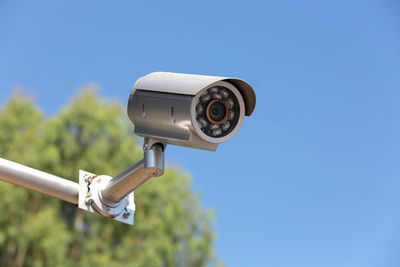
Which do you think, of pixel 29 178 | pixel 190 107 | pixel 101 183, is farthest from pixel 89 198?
pixel 190 107

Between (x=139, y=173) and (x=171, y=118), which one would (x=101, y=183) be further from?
(x=171, y=118)

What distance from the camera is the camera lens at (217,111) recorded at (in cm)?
268

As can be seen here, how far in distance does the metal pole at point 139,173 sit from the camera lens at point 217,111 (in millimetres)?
274

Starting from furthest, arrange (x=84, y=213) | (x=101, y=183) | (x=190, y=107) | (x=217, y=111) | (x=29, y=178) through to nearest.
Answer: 1. (x=84, y=213)
2. (x=101, y=183)
3. (x=29, y=178)
4. (x=217, y=111)
5. (x=190, y=107)

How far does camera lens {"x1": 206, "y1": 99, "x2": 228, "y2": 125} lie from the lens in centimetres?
268

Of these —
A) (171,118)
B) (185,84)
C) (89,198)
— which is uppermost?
(185,84)

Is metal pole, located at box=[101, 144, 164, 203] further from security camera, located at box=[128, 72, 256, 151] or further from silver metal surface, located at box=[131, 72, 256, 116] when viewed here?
silver metal surface, located at box=[131, 72, 256, 116]

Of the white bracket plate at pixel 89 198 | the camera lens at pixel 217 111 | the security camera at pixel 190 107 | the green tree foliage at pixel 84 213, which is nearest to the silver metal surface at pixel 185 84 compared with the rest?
the security camera at pixel 190 107

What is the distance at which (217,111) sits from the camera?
107 inches

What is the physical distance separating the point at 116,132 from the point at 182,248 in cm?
479

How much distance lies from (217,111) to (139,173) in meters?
0.46

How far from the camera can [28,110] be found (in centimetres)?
2184

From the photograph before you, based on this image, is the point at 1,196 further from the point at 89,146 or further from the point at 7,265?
the point at 89,146

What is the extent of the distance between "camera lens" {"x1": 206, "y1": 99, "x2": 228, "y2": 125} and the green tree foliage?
17016mm
